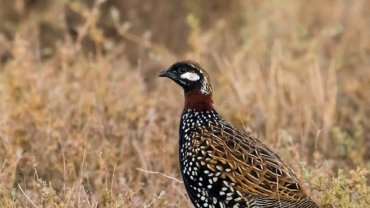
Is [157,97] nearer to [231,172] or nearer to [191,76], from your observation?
[191,76]

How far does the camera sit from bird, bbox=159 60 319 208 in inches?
215

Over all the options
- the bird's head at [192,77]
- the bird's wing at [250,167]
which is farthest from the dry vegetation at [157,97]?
the bird's head at [192,77]

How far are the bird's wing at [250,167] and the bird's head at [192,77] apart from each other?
1.06ft

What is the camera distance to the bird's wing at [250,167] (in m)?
5.45

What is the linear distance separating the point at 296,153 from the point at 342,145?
1491mm

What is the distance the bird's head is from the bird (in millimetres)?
195

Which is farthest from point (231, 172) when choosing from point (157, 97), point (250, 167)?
point (157, 97)

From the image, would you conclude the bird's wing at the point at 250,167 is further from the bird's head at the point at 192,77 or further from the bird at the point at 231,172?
the bird's head at the point at 192,77

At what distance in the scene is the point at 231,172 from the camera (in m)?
5.53

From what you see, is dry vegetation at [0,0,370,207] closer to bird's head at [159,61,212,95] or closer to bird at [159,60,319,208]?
bird at [159,60,319,208]

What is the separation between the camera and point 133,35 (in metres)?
10.3

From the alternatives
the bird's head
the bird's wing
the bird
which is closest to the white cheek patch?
the bird's head

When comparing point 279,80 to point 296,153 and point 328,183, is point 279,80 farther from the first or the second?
point 328,183

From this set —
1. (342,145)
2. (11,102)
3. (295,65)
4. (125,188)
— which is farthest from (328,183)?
(295,65)
